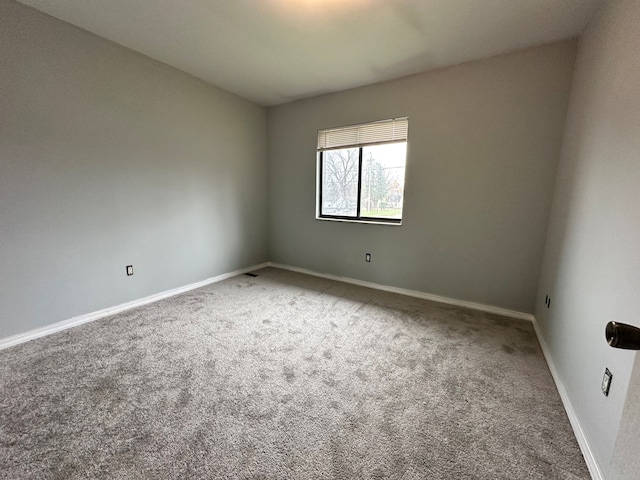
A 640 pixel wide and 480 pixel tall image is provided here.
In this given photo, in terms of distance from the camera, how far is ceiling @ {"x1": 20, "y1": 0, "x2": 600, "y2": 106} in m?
1.90

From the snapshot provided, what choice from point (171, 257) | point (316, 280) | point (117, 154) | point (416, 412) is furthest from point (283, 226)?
point (416, 412)

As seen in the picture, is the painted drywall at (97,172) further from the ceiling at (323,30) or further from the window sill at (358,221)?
the window sill at (358,221)

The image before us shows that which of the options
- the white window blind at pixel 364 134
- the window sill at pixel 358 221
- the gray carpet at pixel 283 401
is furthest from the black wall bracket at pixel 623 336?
the white window blind at pixel 364 134

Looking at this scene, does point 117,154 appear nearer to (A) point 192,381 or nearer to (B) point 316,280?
(A) point 192,381

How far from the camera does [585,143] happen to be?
5.82ft

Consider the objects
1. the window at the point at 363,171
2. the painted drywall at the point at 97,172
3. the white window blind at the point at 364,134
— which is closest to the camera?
the painted drywall at the point at 97,172

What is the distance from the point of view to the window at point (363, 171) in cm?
322

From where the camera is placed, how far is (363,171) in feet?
11.6

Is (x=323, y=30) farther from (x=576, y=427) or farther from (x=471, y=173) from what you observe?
(x=576, y=427)

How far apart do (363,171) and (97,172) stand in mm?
2896

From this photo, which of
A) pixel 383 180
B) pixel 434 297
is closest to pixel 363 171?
pixel 383 180

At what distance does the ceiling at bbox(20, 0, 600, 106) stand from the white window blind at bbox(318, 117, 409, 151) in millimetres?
533

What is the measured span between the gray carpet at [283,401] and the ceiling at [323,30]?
2.53 meters

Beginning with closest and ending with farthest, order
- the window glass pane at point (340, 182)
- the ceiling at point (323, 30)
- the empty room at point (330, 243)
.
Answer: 1. the empty room at point (330, 243)
2. the ceiling at point (323, 30)
3. the window glass pane at point (340, 182)
